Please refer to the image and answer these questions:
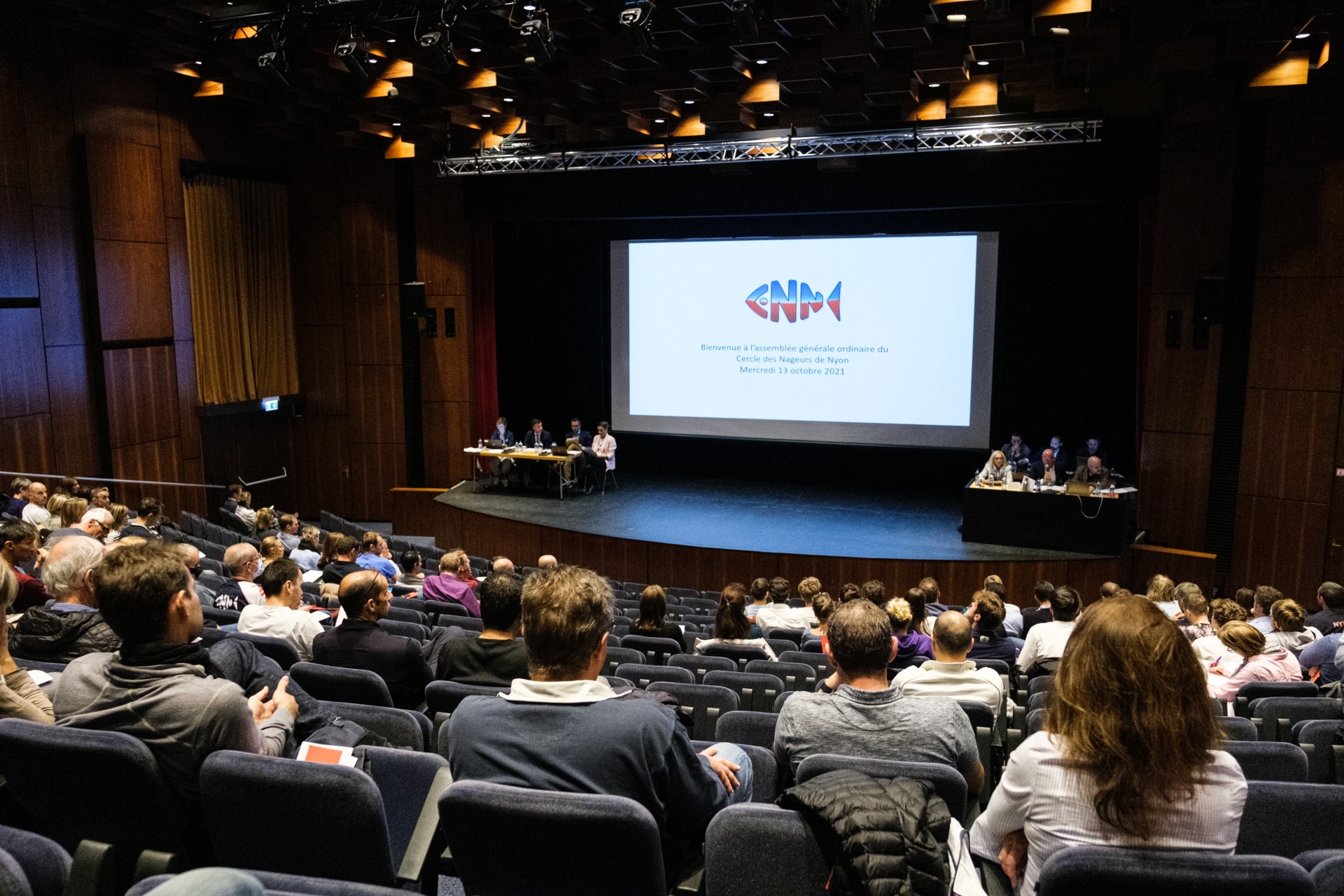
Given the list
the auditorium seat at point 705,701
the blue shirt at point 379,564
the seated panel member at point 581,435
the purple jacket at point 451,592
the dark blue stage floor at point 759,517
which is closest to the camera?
the auditorium seat at point 705,701

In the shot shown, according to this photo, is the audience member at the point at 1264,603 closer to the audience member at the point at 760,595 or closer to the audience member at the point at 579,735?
the audience member at the point at 760,595

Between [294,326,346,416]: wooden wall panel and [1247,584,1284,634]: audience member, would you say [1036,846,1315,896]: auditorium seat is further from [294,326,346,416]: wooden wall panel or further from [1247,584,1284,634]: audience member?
[294,326,346,416]: wooden wall panel

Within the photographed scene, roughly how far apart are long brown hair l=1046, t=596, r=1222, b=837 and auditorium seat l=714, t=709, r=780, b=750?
1519 mm

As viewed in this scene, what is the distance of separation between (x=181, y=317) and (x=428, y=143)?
370 centimetres

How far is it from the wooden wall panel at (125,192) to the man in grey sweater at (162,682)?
33.5 feet

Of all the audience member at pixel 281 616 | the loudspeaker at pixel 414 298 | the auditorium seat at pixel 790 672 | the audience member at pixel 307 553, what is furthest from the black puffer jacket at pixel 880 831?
the loudspeaker at pixel 414 298

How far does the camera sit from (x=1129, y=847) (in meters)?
1.72

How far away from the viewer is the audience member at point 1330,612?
6207 millimetres

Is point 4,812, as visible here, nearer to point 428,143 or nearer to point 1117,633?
point 1117,633

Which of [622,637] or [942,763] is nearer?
[942,763]

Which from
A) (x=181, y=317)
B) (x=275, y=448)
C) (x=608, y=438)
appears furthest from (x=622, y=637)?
(x=275, y=448)

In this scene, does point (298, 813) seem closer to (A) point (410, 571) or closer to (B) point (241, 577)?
(B) point (241, 577)

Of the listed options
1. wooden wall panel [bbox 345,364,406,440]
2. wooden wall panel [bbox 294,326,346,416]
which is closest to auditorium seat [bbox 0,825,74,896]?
wooden wall panel [bbox 345,364,406,440]

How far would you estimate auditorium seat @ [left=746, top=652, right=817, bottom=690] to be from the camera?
4.57 metres
